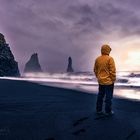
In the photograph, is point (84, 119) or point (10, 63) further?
→ point (10, 63)

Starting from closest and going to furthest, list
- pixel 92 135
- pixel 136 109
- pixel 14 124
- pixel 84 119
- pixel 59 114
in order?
1. pixel 92 135
2. pixel 14 124
3. pixel 84 119
4. pixel 59 114
5. pixel 136 109

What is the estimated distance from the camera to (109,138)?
258 inches

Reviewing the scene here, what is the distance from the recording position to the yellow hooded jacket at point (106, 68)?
30.8 feet

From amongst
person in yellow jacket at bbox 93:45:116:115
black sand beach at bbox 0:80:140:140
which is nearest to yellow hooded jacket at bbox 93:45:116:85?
person in yellow jacket at bbox 93:45:116:115

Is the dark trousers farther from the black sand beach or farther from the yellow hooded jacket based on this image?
the black sand beach

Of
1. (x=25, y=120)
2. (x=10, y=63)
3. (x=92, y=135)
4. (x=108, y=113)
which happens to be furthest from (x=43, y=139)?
(x=10, y=63)

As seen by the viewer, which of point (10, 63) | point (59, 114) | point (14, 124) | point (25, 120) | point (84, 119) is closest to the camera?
point (14, 124)

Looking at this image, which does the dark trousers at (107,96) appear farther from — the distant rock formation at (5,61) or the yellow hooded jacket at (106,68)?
the distant rock formation at (5,61)

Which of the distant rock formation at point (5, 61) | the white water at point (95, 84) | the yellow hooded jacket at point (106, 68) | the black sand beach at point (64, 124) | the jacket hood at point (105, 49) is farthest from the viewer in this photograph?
the distant rock formation at point (5, 61)

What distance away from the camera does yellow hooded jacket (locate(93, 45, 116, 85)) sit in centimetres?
938

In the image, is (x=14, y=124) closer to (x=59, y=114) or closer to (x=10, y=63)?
(x=59, y=114)

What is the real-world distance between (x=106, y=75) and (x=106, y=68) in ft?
0.69

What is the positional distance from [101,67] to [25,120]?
2.95 metres

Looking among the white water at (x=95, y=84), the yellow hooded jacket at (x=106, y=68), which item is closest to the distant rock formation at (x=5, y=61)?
the white water at (x=95, y=84)
